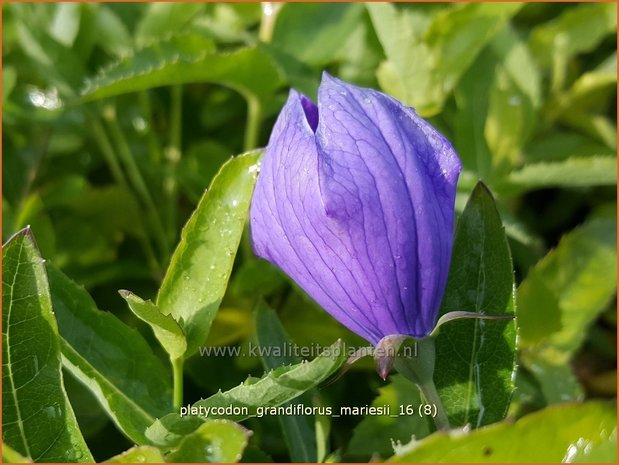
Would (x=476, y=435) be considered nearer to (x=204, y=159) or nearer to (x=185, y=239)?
(x=185, y=239)

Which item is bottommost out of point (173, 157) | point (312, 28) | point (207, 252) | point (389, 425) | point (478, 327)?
point (389, 425)

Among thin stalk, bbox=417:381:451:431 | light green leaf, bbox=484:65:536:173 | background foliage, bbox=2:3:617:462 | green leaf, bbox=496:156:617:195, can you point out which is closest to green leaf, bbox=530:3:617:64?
background foliage, bbox=2:3:617:462

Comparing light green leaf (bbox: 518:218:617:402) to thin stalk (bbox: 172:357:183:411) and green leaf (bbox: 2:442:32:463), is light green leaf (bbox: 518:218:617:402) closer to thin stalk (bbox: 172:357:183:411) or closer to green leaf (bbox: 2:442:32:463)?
thin stalk (bbox: 172:357:183:411)

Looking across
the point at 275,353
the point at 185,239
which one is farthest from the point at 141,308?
the point at 275,353

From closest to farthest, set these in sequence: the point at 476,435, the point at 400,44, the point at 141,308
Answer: the point at 476,435 < the point at 141,308 < the point at 400,44

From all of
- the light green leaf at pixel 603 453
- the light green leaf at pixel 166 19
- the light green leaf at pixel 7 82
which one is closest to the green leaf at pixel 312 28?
the light green leaf at pixel 166 19

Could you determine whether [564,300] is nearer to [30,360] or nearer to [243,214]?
[243,214]

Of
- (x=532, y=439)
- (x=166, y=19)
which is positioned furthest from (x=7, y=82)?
(x=532, y=439)
